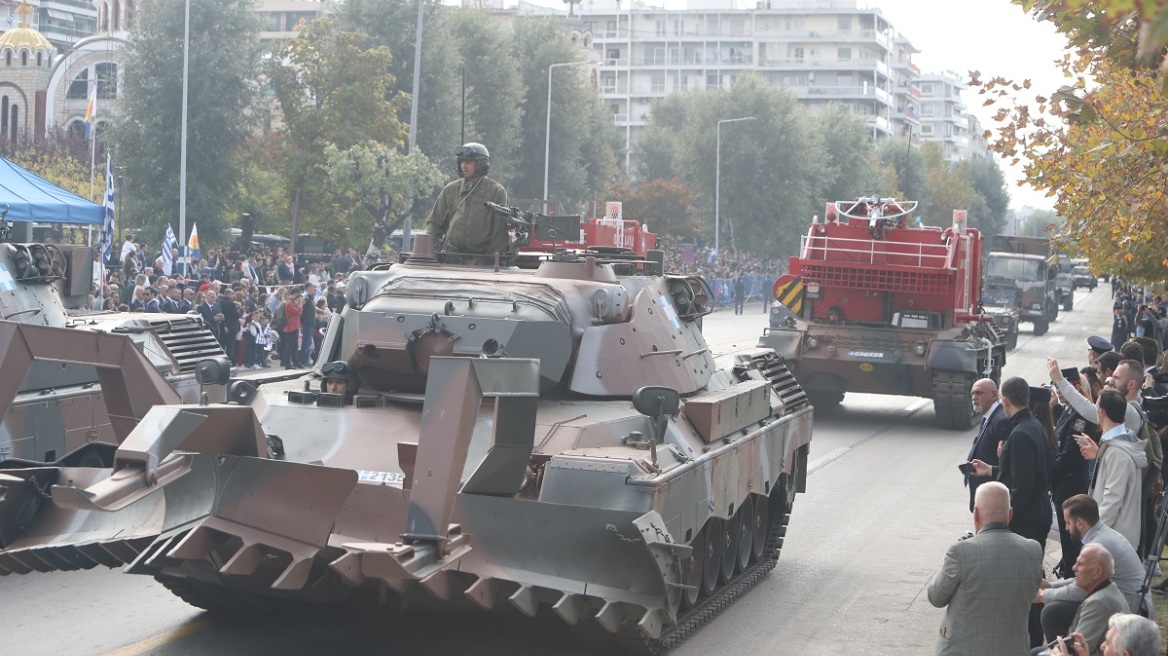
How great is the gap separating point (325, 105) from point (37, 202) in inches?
790

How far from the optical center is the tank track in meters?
8.21

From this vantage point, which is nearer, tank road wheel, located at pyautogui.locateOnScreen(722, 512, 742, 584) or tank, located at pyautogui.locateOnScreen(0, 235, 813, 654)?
tank, located at pyautogui.locateOnScreen(0, 235, 813, 654)

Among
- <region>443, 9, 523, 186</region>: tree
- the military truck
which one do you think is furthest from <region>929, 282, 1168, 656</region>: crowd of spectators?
<region>443, 9, 523, 186</region>: tree

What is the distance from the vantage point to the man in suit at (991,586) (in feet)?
21.5

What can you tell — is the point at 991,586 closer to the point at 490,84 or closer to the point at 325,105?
the point at 325,105

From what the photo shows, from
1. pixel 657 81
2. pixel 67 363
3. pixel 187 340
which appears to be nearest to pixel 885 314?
pixel 187 340

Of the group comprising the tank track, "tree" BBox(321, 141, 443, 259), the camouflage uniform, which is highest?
"tree" BBox(321, 141, 443, 259)

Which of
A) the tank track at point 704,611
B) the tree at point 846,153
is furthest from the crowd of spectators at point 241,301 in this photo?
the tree at point 846,153

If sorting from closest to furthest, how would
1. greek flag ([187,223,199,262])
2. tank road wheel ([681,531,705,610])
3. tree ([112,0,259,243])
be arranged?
1. tank road wheel ([681,531,705,610])
2. greek flag ([187,223,199,262])
3. tree ([112,0,259,243])

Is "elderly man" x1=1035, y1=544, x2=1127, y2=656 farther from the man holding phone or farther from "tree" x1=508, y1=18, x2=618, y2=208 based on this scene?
"tree" x1=508, y1=18, x2=618, y2=208

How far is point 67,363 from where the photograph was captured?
10.5 meters

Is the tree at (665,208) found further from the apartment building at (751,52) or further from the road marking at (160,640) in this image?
the apartment building at (751,52)

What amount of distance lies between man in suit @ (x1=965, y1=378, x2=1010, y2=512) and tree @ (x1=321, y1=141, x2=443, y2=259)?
78.9ft

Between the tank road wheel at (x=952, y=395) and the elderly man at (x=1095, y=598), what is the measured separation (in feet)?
43.5
